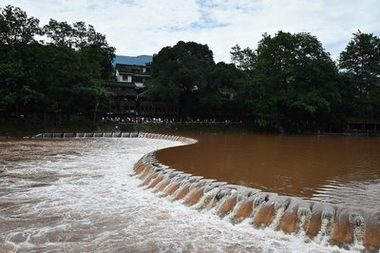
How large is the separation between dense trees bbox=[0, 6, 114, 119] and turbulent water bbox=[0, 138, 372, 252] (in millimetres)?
23613

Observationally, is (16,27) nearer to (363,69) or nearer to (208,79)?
(208,79)

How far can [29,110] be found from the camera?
41625 mm

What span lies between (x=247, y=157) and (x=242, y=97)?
29.2 metres

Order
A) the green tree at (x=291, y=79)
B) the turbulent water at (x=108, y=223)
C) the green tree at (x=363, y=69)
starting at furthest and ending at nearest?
the green tree at (x=363, y=69) < the green tree at (x=291, y=79) < the turbulent water at (x=108, y=223)

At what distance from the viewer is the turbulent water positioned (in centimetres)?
828

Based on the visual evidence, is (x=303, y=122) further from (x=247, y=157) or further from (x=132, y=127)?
(x=247, y=157)

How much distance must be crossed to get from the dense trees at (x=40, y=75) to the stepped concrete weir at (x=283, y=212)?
29.3 meters

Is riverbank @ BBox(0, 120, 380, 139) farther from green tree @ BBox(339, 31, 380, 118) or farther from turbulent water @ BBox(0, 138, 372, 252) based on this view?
turbulent water @ BBox(0, 138, 372, 252)

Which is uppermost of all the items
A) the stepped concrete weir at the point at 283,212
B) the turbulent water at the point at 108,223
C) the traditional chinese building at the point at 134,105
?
the traditional chinese building at the point at 134,105

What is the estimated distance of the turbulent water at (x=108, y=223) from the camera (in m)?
8.28

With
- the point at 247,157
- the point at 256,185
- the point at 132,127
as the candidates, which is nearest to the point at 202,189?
the point at 256,185

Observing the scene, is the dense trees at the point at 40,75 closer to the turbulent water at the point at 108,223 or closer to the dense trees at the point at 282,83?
the dense trees at the point at 282,83

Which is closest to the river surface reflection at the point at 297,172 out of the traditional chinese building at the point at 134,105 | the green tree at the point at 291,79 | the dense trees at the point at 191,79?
the green tree at the point at 291,79

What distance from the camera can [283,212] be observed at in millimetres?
9484
